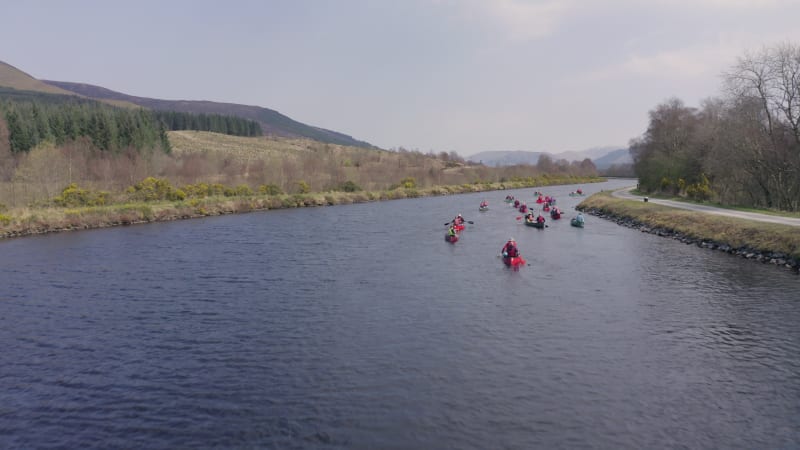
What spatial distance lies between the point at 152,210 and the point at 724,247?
5535 centimetres

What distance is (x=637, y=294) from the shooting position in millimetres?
24078

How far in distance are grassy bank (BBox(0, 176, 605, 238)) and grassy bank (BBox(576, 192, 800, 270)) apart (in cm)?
4309

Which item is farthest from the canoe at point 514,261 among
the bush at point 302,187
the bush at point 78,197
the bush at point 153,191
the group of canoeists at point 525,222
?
the bush at point 302,187

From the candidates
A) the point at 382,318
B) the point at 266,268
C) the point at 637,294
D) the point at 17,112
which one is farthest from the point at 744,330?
the point at 17,112

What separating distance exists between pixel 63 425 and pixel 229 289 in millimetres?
13296

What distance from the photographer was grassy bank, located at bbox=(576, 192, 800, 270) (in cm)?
2969

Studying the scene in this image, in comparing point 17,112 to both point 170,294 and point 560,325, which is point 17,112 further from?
point 560,325

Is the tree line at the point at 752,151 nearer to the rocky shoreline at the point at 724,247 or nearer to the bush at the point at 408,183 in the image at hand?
the rocky shoreline at the point at 724,247

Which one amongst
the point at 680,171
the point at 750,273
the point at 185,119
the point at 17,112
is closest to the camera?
the point at 750,273

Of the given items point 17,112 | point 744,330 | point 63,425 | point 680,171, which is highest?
point 17,112

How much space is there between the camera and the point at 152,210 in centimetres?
5706

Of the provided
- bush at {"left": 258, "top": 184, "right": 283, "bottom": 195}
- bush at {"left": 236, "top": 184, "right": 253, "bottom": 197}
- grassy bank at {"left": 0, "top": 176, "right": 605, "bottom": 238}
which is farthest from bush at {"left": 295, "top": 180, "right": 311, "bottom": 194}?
bush at {"left": 236, "top": 184, "right": 253, "bottom": 197}

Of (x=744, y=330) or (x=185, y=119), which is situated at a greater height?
(x=185, y=119)

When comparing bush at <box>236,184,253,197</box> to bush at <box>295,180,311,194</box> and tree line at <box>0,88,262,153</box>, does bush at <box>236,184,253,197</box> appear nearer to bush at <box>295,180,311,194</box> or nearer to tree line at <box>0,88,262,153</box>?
bush at <box>295,180,311,194</box>
